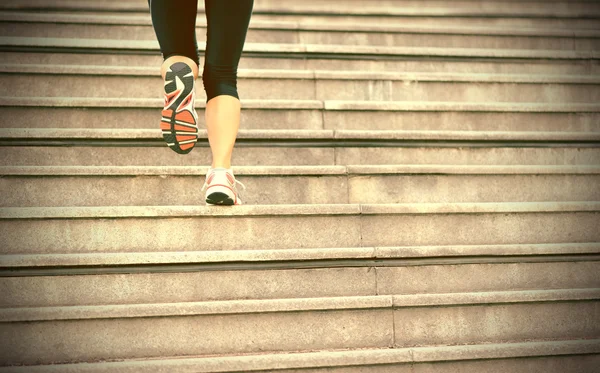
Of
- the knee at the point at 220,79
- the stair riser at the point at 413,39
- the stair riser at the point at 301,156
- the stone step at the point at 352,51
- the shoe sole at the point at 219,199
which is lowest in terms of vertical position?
the shoe sole at the point at 219,199

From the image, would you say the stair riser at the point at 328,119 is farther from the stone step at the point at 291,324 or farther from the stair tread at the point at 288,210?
the stone step at the point at 291,324

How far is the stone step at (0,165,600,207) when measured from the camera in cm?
296

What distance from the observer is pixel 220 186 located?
2.78 metres

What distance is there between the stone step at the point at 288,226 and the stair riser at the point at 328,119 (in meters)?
0.68

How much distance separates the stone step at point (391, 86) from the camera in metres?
3.64

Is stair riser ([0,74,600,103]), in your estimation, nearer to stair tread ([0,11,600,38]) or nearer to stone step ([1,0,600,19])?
stair tread ([0,11,600,38])

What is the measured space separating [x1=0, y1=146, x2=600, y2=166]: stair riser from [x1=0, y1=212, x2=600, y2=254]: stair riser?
16.9 inches

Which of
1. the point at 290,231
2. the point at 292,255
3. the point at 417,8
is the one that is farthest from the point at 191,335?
the point at 417,8

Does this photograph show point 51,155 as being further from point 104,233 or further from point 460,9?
point 460,9

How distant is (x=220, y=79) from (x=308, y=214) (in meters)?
0.62

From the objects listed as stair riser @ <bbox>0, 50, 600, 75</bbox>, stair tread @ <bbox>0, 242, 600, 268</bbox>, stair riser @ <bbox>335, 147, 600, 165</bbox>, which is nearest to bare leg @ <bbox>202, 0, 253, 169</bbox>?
stair tread @ <bbox>0, 242, 600, 268</bbox>

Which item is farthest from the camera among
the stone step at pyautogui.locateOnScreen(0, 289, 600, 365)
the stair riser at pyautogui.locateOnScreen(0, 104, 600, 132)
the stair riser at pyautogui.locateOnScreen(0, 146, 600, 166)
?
the stair riser at pyautogui.locateOnScreen(0, 104, 600, 132)

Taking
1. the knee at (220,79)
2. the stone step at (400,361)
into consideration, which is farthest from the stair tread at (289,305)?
the knee at (220,79)

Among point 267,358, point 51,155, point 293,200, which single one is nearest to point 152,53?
point 51,155
